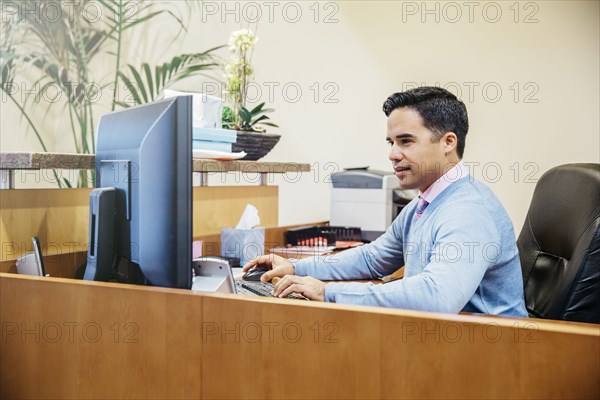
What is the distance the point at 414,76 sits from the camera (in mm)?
3744

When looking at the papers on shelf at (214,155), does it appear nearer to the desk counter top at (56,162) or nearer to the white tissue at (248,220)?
the desk counter top at (56,162)

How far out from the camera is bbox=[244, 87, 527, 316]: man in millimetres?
1378

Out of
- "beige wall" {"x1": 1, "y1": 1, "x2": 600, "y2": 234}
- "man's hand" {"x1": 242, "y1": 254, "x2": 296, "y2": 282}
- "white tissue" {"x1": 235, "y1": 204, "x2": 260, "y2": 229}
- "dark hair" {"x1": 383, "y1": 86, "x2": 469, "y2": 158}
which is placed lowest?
"man's hand" {"x1": 242, "y1": 254, "x2": 296, "y2": 282}

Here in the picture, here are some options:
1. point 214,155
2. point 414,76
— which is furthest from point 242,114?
point 414,76

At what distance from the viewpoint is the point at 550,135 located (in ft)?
11.2

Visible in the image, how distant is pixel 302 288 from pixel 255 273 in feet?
1.57

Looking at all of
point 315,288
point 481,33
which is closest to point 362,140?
point 481,33

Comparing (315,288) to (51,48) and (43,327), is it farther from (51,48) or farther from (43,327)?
(51,48)

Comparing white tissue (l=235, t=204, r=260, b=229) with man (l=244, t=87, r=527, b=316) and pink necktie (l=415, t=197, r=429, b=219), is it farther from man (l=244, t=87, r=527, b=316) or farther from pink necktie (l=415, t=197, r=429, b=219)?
pink necktie (l=415, t=197, r=429, b=219)

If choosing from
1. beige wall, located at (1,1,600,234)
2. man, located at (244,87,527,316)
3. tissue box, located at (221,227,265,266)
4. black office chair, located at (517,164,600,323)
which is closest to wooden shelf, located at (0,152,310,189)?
tissue box, located at (221,227,265,266)

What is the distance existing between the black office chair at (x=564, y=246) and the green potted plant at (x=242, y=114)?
3.37ft

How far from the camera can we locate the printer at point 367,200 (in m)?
3.02

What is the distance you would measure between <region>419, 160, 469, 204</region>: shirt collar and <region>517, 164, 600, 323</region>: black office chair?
0.35 m

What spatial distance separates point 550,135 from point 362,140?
1074mm
